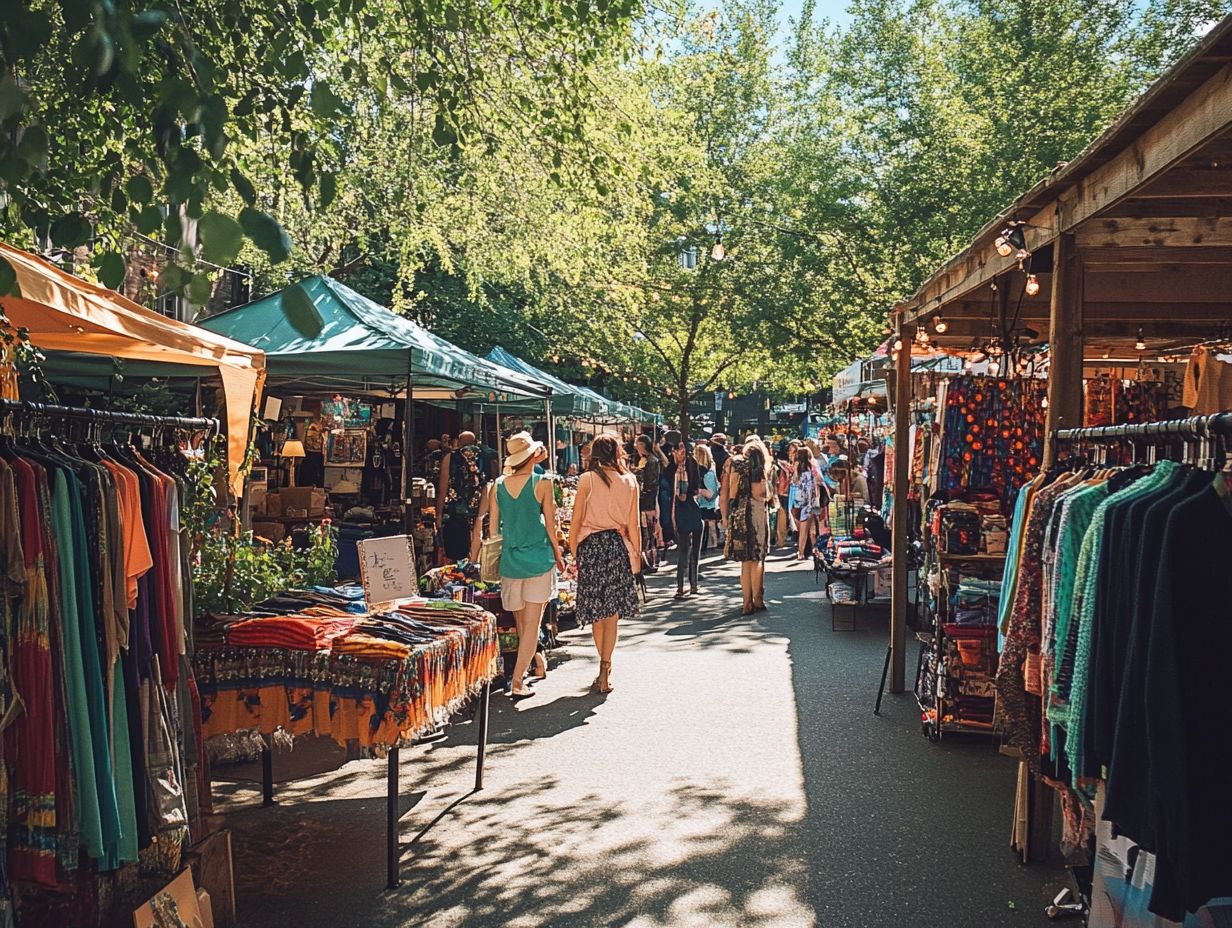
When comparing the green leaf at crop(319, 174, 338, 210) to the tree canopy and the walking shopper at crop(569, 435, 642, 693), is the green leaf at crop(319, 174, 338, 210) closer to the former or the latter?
the tree canopy

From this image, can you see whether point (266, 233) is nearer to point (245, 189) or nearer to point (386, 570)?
point (245, 189)

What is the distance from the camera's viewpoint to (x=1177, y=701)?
9.02 feet

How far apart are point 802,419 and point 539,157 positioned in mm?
39470

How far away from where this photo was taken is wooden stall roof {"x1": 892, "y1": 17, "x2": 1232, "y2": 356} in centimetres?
349

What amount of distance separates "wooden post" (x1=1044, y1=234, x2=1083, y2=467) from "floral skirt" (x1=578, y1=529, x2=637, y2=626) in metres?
4.11

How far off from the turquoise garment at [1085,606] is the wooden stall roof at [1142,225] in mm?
1158

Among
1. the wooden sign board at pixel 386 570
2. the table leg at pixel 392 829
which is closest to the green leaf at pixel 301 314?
the table leg at pixel 392 829

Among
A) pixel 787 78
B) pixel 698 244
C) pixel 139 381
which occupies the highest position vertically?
pixel 787 78

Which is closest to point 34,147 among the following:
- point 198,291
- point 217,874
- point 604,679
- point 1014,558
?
point 198,291

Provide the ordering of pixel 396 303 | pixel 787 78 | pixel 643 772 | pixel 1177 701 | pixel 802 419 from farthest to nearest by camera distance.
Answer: pixel 802 419 → pixel 787 78 → pixel 396 303 → pixel 643 772 → pixel 1177 701

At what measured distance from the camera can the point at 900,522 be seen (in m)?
8.37

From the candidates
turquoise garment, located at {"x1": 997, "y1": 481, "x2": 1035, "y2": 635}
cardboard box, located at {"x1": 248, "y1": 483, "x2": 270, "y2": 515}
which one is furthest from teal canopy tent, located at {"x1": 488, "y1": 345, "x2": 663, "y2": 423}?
turquoise garment, located at {"x1": 997, "y1": 481, "x2": 1035, "y2": 635}

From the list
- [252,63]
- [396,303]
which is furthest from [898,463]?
[396,303]

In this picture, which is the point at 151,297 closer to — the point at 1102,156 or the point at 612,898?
the point at 612,898
